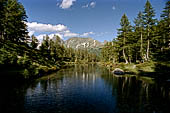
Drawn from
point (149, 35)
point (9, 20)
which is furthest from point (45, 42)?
point (149, 35)

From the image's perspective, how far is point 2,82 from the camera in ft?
94.5

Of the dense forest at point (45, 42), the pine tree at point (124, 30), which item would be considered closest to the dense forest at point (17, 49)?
the dense forest at point (45, 42)

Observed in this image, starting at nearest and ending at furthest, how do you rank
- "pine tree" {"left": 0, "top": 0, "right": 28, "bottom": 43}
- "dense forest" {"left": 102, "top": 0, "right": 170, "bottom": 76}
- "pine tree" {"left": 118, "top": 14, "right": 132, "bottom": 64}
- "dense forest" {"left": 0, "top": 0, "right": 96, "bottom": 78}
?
1. "dense forest" {"left": 0, "top": 0, "right": 96, "bottom": 78}
2. "dense forest" {"left": 102, "top": 0, "right": 170, "bottom": 76}
3. "pine tree" {"left": 0, "top": 0, "right": 28, "bottom": 43}
4. "pine tree" {"left": 118, "top": 14, "right": 132, "bottom": 64}

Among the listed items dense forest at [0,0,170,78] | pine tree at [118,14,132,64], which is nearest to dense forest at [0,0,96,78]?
dense forest at [0,0,170,78]

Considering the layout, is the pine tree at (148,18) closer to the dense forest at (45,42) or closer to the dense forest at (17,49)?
the dense forest at (45,42)

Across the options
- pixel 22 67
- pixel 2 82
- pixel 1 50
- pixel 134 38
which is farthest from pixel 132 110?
pixel 134 38

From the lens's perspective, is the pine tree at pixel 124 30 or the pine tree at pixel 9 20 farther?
the pine tree at pixel 124 30

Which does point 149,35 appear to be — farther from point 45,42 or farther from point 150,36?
point 45,42

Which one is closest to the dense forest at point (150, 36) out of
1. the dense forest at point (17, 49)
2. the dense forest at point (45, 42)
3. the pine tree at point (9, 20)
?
the dense forest at point (45, 42)

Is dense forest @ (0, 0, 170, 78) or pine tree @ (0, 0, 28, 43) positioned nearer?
dense forest @ (0, 0, 170, 78)

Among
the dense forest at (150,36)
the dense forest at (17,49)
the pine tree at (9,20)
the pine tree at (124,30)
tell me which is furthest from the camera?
the pine tree at (124,30)

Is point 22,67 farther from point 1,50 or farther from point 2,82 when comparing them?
point 2,82

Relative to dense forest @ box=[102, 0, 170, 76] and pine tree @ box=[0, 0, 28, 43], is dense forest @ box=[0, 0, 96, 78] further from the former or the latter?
dense forest @ box=[102, 0, 170, 76]

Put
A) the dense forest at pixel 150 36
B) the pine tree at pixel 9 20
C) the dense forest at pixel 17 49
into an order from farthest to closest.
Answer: the pine tree at pixel 9 20 → the dense forest at pixel 150 36 → the dense forest at pixel 17 49
